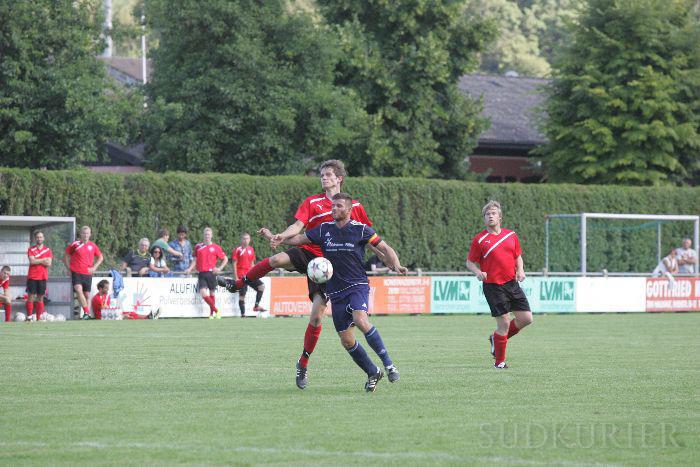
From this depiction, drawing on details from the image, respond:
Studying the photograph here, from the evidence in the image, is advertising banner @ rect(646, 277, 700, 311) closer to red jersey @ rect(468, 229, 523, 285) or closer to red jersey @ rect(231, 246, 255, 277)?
red jersey @ rect(231, 246, 255, 277)

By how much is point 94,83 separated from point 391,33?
12617mm

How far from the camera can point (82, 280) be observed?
86.7 feet

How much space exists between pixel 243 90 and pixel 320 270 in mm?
25240

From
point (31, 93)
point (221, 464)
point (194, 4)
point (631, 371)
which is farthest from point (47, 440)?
point (194, 4)

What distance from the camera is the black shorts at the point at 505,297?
14.6 m

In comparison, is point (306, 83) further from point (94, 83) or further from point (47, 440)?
point (47, 440)

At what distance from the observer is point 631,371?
44.9 feet

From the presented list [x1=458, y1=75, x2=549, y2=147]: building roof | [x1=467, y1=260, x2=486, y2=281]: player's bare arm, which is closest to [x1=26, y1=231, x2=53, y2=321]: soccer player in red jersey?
[x1=467, y1=260, x2=486, y2=281]: player's bare arm

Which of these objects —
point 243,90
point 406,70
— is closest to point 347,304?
point 243,90

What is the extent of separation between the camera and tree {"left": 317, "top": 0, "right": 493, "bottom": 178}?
4062cm

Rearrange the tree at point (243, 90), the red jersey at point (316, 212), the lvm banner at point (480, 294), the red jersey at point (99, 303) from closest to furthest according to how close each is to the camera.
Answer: the red jersey at point (316, 212) → the red jersey at point (99, 303) → the lvm banner at point (480, 294) → the tree at point (243, 90)

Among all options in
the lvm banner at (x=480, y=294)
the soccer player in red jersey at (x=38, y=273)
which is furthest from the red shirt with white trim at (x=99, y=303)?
the lvm banner at (x=480, y=294)

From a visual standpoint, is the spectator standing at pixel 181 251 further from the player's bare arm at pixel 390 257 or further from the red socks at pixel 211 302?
the player's bare arm at pixel 390 257

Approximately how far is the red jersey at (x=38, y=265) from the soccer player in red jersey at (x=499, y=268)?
1354 centimetres
